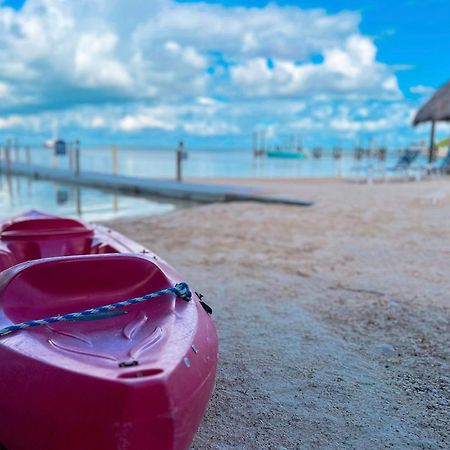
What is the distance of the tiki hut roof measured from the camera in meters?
14.8

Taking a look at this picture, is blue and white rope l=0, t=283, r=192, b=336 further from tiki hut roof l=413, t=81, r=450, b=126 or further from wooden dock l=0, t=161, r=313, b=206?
tiki hut roof l=413, t=81, r=450, b=126

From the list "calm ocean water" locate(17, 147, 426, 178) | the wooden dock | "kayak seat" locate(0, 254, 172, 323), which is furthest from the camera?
"calm ocean water" locate(17, 147, 426, 178)

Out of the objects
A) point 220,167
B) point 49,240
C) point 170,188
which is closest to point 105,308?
point 49,240

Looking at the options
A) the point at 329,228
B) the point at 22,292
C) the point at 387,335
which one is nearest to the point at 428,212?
the point at 329,228

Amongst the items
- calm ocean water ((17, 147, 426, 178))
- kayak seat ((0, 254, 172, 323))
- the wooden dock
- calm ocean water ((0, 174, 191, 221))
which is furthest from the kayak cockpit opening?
calm ocean water ((17, 147, 426, 178))

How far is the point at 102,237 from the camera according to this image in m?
2.87

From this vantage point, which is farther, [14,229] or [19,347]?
[14,229]

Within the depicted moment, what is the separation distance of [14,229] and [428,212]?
576 cm

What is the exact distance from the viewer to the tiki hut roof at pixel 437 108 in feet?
48.6

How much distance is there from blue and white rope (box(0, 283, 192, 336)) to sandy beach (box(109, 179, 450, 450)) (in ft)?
1.64

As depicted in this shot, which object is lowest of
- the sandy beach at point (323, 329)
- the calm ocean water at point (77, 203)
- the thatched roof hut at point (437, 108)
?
the calm ocean water at point (77, 203)

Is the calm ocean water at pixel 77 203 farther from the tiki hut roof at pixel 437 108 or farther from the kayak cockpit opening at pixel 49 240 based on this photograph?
the tiki hut roof at pixel 437 108

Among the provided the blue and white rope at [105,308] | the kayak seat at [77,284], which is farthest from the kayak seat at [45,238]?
the blue and white rope at [105,308]

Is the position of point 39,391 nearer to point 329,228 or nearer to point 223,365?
point 223,365
